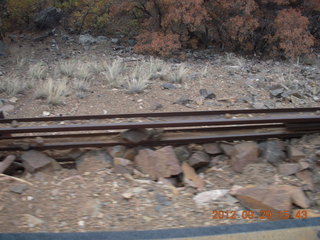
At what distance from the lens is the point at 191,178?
4598mm

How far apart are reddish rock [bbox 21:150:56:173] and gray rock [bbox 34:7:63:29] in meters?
12.5

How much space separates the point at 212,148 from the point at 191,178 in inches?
27.8

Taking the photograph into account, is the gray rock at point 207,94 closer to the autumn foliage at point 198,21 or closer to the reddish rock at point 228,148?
the reddish rock at point 228,148

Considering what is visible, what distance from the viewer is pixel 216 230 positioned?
3.10 metres

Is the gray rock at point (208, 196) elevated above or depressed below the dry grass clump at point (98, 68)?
below

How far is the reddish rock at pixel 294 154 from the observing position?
4.81 m

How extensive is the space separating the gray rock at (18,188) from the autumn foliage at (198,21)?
10159mm

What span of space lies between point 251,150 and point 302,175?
76 cm

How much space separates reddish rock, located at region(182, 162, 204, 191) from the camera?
4492 millimetres

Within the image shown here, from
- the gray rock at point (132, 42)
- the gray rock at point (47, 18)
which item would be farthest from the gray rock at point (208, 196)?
the gray rock at point (47, 18)

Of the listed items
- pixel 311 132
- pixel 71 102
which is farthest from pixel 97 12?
pixel 311 132

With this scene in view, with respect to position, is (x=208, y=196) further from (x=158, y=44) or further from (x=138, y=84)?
(x=158, y=44)

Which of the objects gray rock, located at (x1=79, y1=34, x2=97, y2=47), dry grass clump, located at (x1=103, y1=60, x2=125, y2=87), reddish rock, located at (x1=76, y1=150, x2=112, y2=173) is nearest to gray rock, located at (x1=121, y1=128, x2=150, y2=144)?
reddish rock, located at (x1=76, y1=150, x2=112, y2=173)
